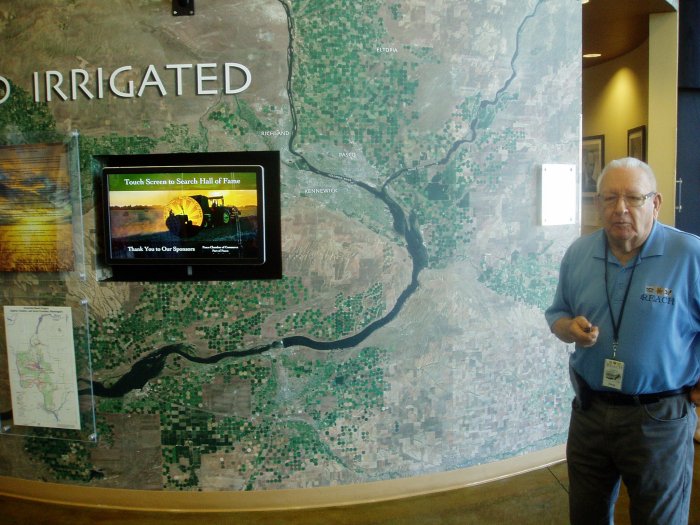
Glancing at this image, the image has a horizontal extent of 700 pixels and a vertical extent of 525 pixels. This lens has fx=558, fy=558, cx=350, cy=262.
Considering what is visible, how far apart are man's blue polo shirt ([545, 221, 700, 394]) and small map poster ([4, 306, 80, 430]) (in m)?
2.59

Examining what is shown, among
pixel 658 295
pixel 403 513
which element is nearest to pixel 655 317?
pixel 658 295

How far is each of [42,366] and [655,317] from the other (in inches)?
117

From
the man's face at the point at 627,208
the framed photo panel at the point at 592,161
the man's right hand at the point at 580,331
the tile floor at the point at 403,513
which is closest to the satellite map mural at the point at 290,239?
the tile floor at the point at 403,513

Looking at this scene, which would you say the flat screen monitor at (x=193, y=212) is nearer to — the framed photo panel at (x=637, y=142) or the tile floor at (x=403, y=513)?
the tile floor at (x=403, y=513)

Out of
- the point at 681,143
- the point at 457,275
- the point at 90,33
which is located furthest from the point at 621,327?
the point at 681,143

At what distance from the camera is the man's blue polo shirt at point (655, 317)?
1.78 metres

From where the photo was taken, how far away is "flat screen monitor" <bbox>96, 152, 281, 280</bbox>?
283 cm

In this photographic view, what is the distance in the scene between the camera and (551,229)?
326cm

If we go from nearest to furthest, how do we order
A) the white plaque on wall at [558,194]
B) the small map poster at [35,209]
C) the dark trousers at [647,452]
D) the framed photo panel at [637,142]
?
1. the dark trousers at [647,452]
2. the small map poster at [35,209]
3. the white plaque on wall at [558,194]
4. the framed photo panel at [637,142]

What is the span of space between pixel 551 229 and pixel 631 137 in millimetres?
3055

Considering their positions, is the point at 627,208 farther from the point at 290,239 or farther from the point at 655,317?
the point at 290,239

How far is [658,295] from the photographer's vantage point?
1.80 metres

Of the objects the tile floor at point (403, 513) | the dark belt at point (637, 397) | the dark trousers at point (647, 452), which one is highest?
the dark belt at point (637, 397)

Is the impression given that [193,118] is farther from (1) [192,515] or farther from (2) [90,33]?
(1) [192,515]
